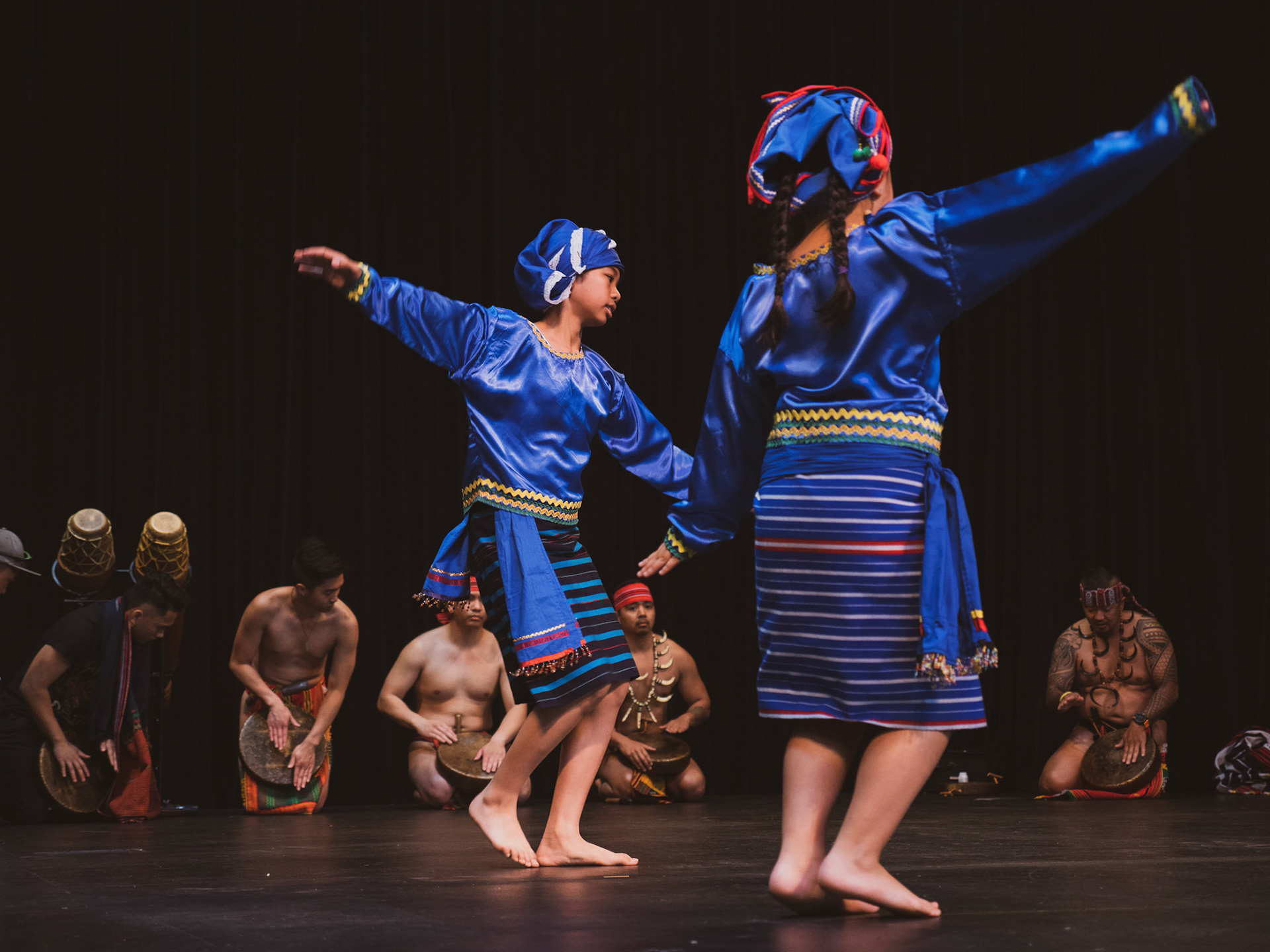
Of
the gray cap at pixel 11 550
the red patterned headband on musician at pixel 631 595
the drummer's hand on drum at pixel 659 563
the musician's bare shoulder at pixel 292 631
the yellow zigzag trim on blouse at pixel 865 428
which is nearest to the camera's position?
the yellow zigzag trim on blouse at pixel 865 428

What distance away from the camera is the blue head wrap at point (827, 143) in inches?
87.7

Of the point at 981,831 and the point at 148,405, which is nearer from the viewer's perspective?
the point at 981,831

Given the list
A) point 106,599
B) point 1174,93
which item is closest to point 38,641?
point 106,599

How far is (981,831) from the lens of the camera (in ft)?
13.4

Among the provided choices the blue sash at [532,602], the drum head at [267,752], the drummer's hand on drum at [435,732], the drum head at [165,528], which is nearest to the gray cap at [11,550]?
the drum head at [165,528]

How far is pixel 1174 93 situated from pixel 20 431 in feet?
17.0

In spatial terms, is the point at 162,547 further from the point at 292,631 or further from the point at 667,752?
the point at 667,752

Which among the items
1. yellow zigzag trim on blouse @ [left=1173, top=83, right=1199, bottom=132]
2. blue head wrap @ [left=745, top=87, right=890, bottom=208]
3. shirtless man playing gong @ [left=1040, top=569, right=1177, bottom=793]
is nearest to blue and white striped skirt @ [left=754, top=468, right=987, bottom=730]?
blue head wrap @ [left=745, top=87, right=890, bottom=208]

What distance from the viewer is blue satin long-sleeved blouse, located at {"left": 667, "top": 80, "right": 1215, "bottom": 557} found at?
6.57ft

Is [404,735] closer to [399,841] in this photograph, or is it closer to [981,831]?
[399,841]

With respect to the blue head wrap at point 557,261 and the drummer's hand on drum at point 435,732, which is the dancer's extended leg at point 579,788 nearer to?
the blue head wrap at point 557,261

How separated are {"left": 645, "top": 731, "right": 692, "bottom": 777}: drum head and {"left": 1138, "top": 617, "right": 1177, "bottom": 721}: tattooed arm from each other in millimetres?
1988

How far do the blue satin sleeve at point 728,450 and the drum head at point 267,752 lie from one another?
3.51m

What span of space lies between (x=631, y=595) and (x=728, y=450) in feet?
12.3
